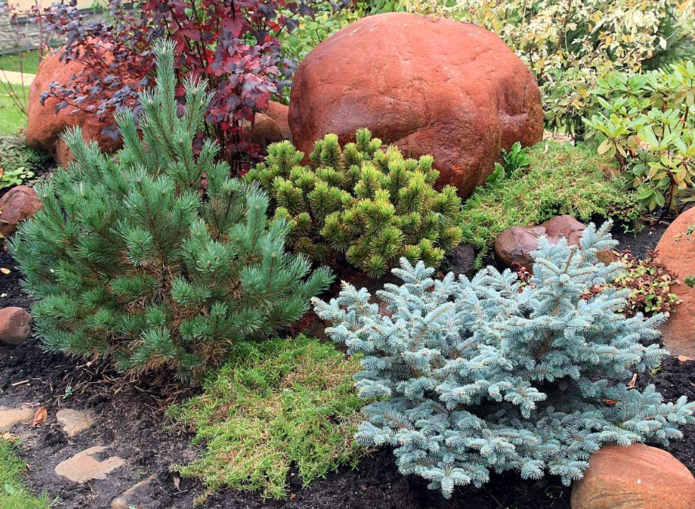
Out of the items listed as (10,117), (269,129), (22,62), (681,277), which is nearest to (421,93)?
(269,129)

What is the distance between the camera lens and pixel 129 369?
3.85m

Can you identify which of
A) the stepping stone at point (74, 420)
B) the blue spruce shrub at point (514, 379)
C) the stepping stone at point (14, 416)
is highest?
the blue spruce shrub at point (514, 379)

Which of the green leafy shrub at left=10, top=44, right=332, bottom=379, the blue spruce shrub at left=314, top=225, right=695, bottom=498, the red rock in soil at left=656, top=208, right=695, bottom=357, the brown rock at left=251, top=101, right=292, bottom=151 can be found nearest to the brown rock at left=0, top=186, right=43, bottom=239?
the green leafy shrub at left=10, top=44, right=332, bottom=379

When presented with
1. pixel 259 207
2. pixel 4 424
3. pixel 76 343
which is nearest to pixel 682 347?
pixel 259 207

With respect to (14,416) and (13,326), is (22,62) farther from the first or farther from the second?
(14,416)

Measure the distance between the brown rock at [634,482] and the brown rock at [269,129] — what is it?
12.9ft

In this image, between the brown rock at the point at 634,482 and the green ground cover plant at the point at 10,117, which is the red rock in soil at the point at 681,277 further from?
the green ground cover plant at the point at 10,117

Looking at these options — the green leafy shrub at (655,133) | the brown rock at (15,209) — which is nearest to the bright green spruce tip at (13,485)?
the brown rock at (15,209)

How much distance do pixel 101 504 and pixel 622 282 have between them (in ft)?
10.1

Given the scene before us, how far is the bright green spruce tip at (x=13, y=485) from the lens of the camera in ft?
10.1

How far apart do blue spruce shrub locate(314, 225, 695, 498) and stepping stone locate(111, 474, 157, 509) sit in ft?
3.66

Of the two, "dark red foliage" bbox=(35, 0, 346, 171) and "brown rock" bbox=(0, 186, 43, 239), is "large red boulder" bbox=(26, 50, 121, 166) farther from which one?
"brown rock" bbox=(0, 186, 43, 239)

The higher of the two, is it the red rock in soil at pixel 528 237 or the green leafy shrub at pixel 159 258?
the green leafy shrub at pixel 159 258

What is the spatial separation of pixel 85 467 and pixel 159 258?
3.72ft
